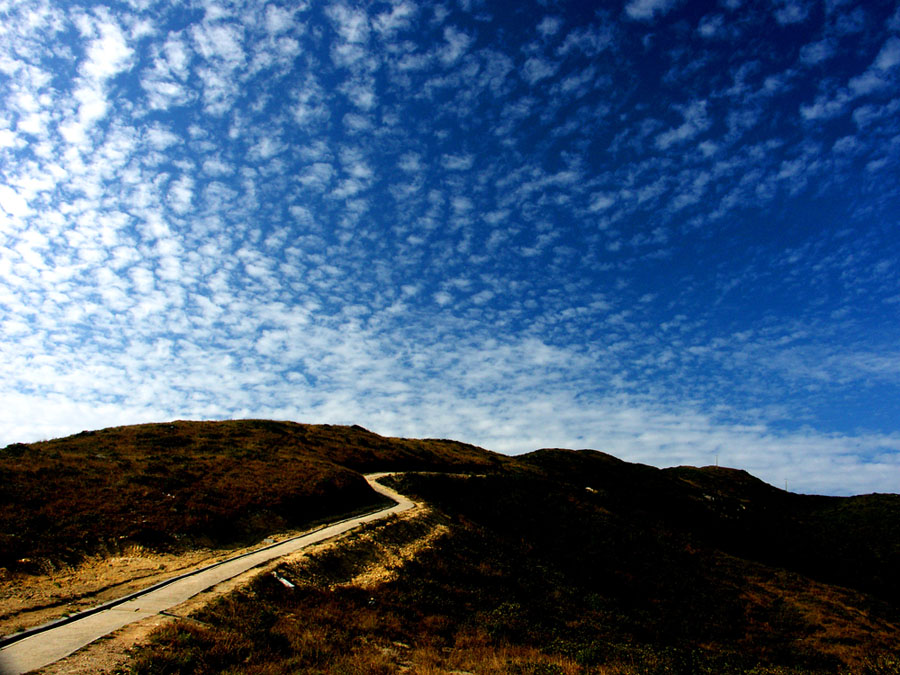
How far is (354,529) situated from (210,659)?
1483cm

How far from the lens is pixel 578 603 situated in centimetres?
2542

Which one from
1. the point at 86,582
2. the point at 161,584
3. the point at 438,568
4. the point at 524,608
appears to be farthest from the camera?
the point at 438,568

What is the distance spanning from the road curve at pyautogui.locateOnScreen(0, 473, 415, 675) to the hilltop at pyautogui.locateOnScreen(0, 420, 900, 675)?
1432 mm

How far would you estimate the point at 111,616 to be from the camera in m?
13.6

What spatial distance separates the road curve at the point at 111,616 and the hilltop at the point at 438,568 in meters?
1.43

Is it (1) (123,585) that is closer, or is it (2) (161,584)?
(2) (161,584)

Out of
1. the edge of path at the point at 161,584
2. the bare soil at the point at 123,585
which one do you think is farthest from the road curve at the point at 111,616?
the bare soil at the point at 123,585

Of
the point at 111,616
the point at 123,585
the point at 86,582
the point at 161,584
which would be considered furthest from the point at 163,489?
the point at 111,616

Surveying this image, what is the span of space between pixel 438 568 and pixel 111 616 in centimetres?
1396

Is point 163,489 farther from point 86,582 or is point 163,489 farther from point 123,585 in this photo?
point 123,585

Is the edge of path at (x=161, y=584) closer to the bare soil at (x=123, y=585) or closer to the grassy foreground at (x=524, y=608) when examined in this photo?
the bare soil at (x=123, y=585)

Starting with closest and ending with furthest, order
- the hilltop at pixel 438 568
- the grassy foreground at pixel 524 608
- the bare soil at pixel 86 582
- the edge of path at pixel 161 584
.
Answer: the edge of path at pixel 161 584
the grassy foreground at pixel 524 608
the bare soil at pixel 86 582
the hilltop at pixel 438 568

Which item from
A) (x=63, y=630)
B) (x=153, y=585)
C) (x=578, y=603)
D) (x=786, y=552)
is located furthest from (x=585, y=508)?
(x=63, y=630)

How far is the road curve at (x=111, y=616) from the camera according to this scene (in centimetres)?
1069
